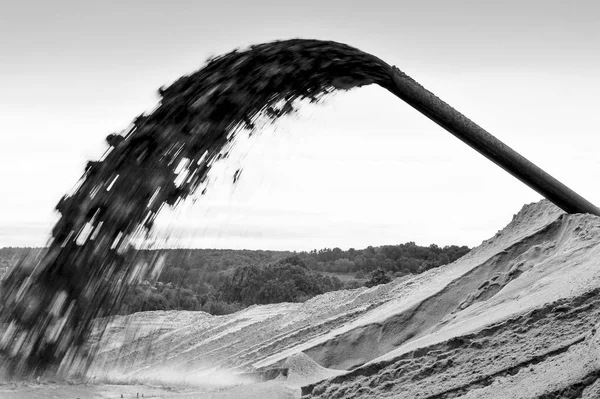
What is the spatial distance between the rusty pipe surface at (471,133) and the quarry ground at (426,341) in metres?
0.79

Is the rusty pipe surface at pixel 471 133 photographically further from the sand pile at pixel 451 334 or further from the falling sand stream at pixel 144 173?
the sand pile at pixel 451 334

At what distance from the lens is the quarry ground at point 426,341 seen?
4.30 meters

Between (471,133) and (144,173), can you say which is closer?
(144,173)

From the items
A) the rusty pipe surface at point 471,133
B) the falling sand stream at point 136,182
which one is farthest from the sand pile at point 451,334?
the rusty pipe surface at point 471,133

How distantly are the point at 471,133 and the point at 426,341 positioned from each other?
5.44 feet

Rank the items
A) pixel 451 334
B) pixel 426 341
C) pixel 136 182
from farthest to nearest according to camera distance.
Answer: pixel 426 341 < pixel 451 334 < pixel 136 182

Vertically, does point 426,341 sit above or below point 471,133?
below

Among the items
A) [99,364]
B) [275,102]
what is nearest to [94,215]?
[275,102]

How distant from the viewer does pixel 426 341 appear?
5.31 meters

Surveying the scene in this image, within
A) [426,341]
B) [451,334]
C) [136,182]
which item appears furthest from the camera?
[426,341]

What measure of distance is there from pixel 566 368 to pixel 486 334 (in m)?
1.02

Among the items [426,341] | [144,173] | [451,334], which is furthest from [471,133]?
[144,173]

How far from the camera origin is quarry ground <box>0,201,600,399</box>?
4.30 meters

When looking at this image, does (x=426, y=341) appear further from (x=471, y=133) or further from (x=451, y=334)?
(x=471, y=133)
